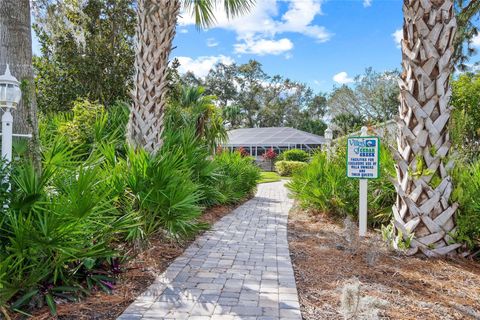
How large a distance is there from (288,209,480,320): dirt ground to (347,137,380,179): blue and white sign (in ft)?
3.99

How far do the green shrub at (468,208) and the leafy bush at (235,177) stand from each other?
5.95 meters

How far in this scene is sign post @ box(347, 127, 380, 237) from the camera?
20.7 ft

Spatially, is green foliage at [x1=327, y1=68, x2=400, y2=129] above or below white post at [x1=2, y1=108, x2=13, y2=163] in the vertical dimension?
above

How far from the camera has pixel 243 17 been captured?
28.2 feet

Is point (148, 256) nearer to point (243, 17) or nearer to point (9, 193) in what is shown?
point (9, 193)

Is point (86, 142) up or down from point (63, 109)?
down

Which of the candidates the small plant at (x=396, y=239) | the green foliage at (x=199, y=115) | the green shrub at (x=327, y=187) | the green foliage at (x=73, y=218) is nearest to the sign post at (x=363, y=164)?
the small plant at (x=396, y=239)

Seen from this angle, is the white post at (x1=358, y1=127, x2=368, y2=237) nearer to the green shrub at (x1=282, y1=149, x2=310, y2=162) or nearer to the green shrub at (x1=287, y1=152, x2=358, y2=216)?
the green shrub at (x1=287, y1=152, x2=358, y2=216)

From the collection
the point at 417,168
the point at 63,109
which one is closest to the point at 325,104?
the point at 63,109

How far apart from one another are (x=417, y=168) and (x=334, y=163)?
412cm

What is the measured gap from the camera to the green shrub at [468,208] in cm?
495

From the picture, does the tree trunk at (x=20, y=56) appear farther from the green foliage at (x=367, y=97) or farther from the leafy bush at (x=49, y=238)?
the green foliage at (x=367, y=97)

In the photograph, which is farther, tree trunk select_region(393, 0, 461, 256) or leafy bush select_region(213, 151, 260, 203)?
leafy bush select_region(213, 151, 260, 203)

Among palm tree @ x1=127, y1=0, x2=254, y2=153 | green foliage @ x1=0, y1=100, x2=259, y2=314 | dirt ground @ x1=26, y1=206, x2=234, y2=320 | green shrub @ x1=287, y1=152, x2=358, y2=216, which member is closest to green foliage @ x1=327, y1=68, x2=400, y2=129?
green shrub @ x1=287, y1=152, x2=358, y2=216
